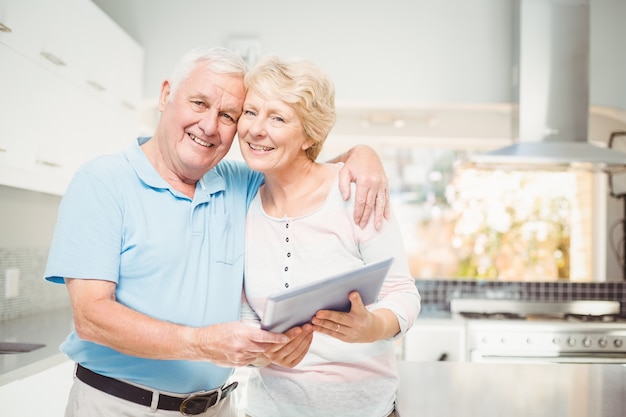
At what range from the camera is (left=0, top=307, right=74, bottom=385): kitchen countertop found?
6.70 feet

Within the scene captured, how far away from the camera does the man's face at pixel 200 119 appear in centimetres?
158

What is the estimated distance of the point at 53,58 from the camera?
8.52ft

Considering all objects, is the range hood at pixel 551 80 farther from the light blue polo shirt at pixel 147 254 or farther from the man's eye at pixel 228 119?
the light blue polo shirt at pixel 147 254

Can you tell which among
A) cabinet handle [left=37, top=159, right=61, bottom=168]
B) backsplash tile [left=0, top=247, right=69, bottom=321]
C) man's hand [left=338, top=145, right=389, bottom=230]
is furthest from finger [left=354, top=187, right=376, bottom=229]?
backsplash tile [left=0, top=247, right=69, bottom=321]

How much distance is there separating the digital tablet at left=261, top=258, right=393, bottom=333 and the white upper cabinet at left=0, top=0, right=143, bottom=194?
4.96 ft

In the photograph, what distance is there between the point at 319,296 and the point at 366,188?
44 cm

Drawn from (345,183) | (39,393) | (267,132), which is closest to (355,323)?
(345,183)

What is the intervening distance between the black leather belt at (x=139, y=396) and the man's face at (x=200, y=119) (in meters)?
0.50

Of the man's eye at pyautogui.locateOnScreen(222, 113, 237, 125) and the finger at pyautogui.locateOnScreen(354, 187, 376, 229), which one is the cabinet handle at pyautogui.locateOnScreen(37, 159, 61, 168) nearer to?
the man's eye at pyautogui.locateOnScreen(222, 113, 237, 125)

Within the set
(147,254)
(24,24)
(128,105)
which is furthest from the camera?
(128,105)

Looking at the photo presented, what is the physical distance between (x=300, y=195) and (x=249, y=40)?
2.35m

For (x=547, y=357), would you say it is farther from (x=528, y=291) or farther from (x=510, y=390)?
(x=510, y=390)

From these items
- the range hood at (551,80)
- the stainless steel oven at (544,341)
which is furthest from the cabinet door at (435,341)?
the range hood at (551,80)

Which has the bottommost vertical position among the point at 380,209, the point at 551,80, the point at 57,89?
the point at 380,209
